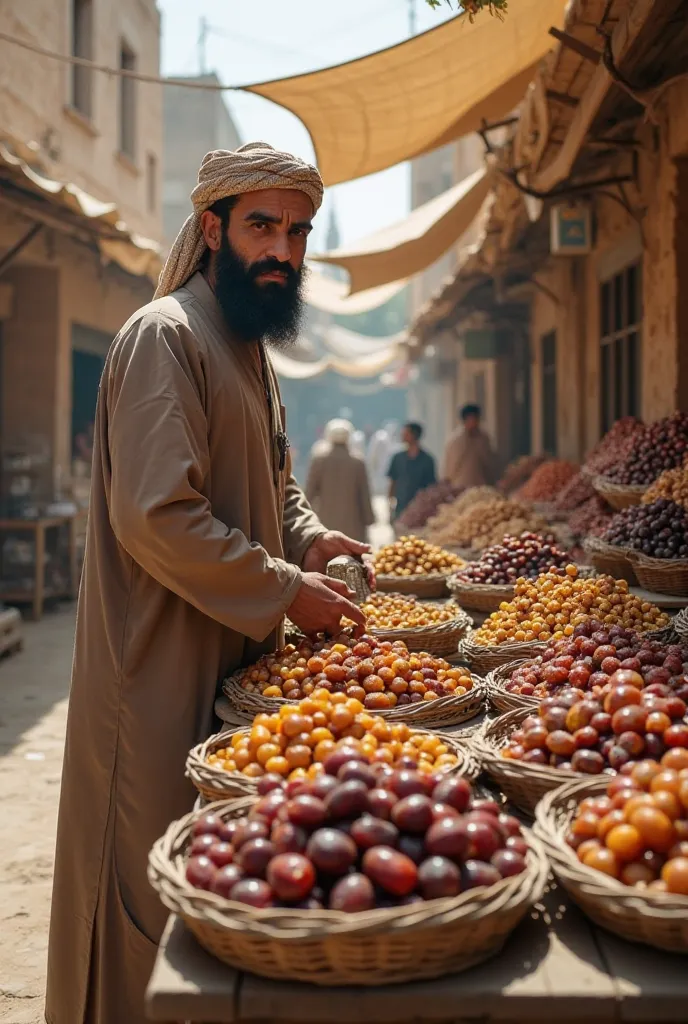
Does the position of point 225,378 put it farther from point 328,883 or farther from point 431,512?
point 431,512

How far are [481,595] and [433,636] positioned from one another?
2.75ft

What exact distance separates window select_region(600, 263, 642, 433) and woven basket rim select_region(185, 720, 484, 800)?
5549 millimetres

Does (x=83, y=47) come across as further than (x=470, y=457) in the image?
Yes

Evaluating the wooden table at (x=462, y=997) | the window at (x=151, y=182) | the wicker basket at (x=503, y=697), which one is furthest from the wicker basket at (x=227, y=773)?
the window at (x=151, y=182)

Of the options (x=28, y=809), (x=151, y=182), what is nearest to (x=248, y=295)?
(x=28, y=809)

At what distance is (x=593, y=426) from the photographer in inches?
346

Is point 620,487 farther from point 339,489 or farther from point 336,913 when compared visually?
point 339,489

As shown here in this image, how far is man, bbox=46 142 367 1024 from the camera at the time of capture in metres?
2.36

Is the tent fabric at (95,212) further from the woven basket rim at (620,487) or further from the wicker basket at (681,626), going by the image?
the wicker basket at (681,626)

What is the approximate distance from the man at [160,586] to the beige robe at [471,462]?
864cm

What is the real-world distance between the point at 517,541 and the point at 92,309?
886 cm

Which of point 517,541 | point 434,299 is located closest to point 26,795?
point 517,541

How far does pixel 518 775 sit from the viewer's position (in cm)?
200

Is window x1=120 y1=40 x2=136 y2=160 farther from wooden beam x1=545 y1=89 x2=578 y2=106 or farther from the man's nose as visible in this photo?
the man's nose
